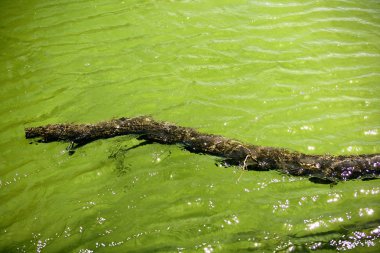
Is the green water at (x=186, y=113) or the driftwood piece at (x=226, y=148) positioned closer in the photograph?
the green water at (x=186, y=113)

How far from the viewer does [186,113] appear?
4.80 m

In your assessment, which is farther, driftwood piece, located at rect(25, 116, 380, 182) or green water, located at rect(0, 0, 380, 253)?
driftwood piece, located at rect(25, 116, 380, 182)

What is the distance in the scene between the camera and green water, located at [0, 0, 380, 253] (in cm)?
335

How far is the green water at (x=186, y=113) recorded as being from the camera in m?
3.35

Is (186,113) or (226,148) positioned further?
(186,113)

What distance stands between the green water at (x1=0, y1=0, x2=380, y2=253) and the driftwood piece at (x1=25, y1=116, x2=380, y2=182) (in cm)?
14

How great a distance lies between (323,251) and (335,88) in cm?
319

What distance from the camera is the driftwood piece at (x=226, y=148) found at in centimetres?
373

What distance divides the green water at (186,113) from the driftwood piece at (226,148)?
0.14 meters

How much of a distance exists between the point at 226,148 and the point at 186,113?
1.15m

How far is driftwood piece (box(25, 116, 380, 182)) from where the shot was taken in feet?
12.2

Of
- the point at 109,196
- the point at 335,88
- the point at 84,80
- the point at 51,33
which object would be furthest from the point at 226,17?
the point at 109,196

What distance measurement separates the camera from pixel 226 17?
6.82 meters

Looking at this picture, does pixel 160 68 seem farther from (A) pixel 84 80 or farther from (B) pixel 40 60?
(B) pixel 40 60
